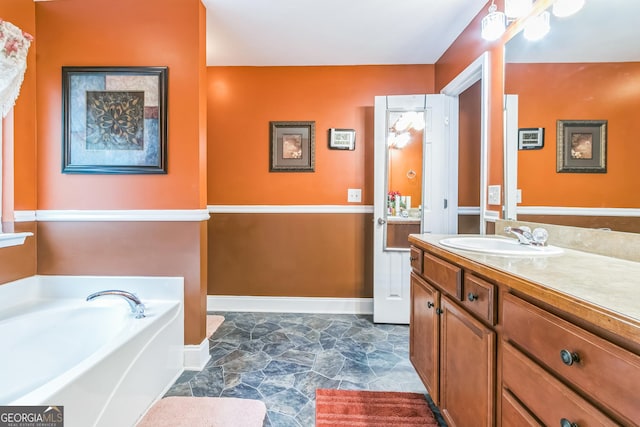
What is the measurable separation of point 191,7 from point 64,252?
184cm

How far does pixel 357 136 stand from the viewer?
286 centimetres

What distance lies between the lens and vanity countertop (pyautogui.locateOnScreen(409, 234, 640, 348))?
0.56 meters

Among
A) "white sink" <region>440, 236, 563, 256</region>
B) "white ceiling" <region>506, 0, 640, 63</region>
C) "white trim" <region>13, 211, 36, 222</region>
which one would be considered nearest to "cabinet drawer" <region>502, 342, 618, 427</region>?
"white sink" <region>440, 236, 563, 256</region>

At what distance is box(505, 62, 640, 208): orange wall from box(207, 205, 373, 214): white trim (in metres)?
1.48

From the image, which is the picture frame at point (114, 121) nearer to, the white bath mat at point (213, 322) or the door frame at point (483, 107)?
the white bath mat at point (213, 322)

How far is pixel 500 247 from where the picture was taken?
1.39m

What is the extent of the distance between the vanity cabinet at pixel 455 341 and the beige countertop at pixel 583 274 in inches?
4.3

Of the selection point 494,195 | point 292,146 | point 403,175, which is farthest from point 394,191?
point 292,146

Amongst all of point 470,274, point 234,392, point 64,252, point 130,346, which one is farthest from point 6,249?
point 470,274

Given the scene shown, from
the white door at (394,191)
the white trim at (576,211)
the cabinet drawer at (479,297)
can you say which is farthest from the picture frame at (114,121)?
the white trim at (576,211)

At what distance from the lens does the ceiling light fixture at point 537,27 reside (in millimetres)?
1445

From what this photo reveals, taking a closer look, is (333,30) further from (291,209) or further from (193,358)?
(193,358)

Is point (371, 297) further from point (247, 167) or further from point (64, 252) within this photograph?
point (64, 252)

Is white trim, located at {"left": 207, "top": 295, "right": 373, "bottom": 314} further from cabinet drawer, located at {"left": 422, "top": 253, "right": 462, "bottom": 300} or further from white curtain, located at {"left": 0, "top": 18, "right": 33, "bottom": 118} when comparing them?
white curtain, located at {"left": 0, "top": 18, "right": 33, "bottom": 118}
